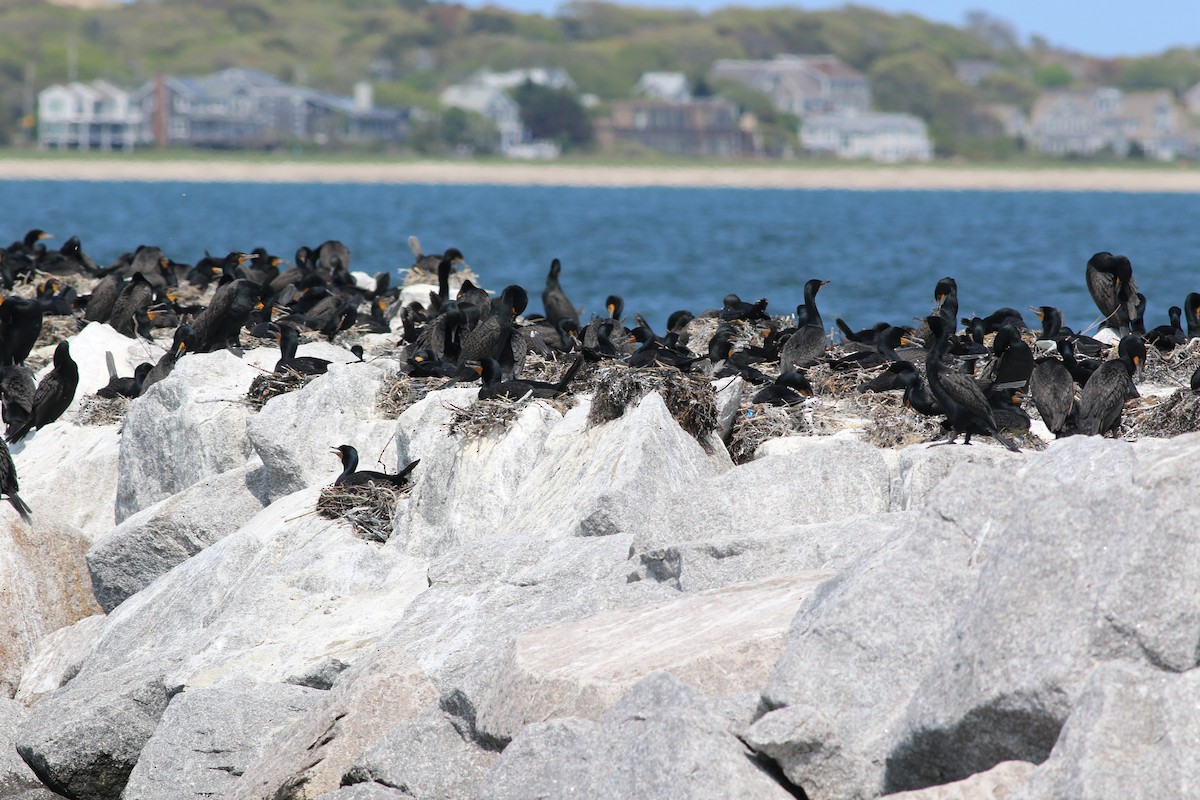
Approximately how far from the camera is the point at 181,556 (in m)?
11.1

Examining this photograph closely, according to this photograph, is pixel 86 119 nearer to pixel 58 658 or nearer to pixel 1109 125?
pixel 1109 125

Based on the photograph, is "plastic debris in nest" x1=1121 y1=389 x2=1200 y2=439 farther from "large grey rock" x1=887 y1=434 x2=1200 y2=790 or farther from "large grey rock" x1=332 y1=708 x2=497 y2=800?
"large grey rock" x1=332 y1=708 x2=497 y2=800

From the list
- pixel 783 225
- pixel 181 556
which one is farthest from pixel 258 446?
pixel 783 225

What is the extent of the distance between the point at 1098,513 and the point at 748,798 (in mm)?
1540

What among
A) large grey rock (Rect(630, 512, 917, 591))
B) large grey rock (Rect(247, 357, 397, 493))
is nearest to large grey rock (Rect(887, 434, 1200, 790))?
large grey rock (Rect(630, 512, 917, 591))

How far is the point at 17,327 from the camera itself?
15.9m

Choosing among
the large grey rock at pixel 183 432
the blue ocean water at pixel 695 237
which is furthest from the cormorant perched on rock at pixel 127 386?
the blue ocean water at pixel 695 237

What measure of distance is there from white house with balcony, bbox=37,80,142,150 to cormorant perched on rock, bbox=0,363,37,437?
411 ft

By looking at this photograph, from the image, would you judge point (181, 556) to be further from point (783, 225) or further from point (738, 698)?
point (783, 225)

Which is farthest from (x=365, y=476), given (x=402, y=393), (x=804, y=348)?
(x=804, y=348)

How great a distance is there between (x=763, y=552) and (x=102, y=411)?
26.8ft

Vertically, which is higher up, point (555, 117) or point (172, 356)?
point (555, 117)

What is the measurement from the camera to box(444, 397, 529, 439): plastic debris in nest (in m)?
10.2

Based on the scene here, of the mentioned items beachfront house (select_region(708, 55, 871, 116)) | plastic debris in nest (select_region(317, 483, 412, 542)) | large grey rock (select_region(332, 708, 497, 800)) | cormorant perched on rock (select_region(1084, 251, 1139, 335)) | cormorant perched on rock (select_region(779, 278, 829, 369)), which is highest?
beachfront house (select_region(708, 55, 871, 116))
